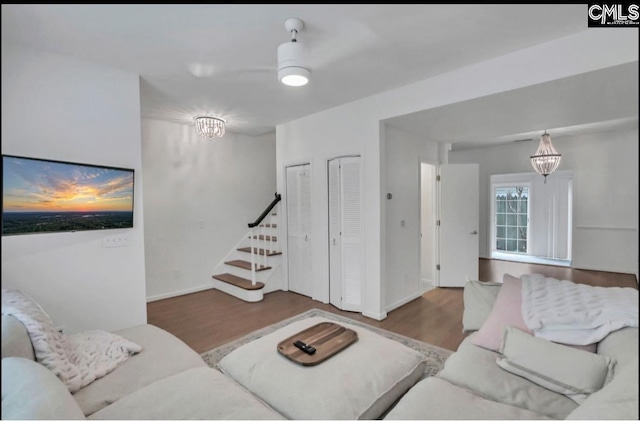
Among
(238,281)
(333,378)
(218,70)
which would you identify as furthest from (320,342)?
(238,281)

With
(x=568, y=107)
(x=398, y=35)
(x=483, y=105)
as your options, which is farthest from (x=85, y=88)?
(x=483, y=105)

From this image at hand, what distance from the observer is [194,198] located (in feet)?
14.0

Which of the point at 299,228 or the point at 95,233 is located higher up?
the point at 95,233

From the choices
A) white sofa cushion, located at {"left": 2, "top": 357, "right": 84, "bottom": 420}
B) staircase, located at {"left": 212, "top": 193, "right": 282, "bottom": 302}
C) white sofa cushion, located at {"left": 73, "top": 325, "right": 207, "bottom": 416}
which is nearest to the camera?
white sofa cushion, located at {"left": 2, "top": 357, "right": 84, "bottom": 420}

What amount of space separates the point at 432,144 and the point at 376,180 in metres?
1.51

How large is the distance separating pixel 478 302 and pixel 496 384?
1.73 ft

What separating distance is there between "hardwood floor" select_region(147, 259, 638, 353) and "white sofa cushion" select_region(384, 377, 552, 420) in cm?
135

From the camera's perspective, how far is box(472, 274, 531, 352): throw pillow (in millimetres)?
845

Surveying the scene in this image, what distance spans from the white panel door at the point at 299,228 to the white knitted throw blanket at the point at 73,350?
242cm

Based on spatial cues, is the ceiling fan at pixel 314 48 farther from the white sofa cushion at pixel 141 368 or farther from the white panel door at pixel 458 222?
the white panel door at pixel 458 222

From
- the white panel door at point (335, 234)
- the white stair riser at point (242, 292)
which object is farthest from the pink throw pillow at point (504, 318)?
the white stair riser at point (242, 292)

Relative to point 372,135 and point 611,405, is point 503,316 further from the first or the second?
point 372,135

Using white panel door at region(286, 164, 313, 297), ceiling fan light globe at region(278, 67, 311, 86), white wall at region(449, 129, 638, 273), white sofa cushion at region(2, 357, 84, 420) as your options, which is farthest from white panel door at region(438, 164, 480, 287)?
white sofa cushion at region(2, 357, 84, 420)

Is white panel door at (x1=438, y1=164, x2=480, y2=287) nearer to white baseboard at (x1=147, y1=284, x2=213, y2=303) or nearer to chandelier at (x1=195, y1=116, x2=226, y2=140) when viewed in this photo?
chandelier at (x1=195, y1=116, x2=226, y2=140)
